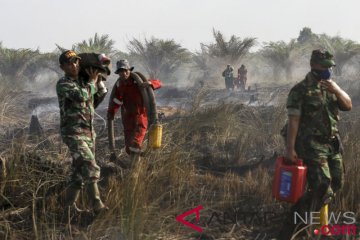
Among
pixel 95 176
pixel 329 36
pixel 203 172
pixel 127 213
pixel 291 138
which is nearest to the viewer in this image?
pixel 127 213

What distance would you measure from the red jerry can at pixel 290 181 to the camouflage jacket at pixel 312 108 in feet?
1.00

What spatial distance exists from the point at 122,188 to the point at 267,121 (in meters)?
4.55

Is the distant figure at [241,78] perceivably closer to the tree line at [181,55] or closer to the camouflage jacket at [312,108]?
the tree line at [181,55]

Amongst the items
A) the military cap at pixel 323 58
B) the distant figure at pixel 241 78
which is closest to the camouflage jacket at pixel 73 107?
the military cap at pixel 323 58

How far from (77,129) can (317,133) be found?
1877 millimetres

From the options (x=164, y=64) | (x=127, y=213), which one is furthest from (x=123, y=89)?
(x=164, y=64)

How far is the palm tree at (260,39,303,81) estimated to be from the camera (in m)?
21.9

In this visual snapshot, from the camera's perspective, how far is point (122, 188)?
3490 mm

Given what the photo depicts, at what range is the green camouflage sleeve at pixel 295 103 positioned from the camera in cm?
344

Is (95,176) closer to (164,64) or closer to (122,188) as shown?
(122,188)

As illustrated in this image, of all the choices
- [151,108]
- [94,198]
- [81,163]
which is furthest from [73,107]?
[151,108]

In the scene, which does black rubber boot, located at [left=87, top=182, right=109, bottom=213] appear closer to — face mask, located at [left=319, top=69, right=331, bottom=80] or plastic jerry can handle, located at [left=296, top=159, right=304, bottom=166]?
plastic jerry can handle, located at [left=296, top=159, right=304, bottom=166]

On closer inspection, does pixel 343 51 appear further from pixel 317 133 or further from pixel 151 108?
pixel 317 133

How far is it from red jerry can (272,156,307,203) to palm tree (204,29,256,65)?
16.7m
